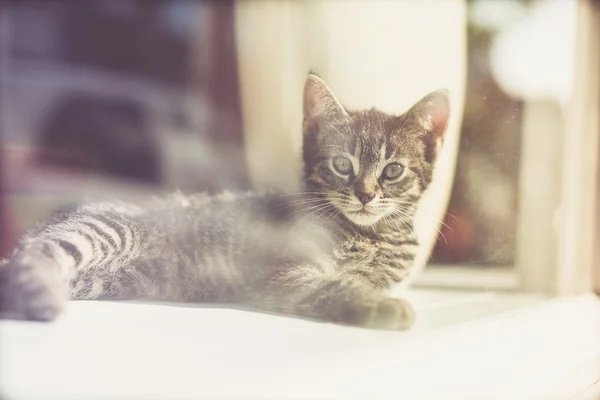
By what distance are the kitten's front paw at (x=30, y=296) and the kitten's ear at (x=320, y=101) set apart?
32 centimetres

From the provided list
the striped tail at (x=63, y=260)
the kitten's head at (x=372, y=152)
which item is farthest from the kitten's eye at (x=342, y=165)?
the striped tail at (x=63, y=260)

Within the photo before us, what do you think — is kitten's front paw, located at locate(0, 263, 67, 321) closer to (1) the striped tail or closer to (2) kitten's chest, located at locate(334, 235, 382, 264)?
(1) the striped tail

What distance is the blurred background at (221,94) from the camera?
2.12 feet

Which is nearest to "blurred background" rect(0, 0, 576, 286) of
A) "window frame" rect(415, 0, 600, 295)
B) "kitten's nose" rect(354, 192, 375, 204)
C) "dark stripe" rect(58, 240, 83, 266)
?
"window frame" rect(415, 0, 600, 295)

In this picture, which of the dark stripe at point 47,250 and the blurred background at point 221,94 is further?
the blurred background at point 221,94

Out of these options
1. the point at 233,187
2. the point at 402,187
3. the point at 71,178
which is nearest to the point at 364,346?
the point at 402,187

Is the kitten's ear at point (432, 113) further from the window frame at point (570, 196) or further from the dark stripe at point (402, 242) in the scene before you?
the window frame at point (570, 196)

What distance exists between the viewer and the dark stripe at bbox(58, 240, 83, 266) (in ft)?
1.87

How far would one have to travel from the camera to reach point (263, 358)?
1.44ft

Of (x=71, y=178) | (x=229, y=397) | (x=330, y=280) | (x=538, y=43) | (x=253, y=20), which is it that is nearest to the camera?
(x=229, y=397)

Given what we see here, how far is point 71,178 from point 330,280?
2.16 ft

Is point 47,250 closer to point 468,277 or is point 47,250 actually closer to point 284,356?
point 284,356

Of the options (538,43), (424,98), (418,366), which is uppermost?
(538,43)

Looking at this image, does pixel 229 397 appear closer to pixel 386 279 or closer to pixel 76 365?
pixel 76 365
